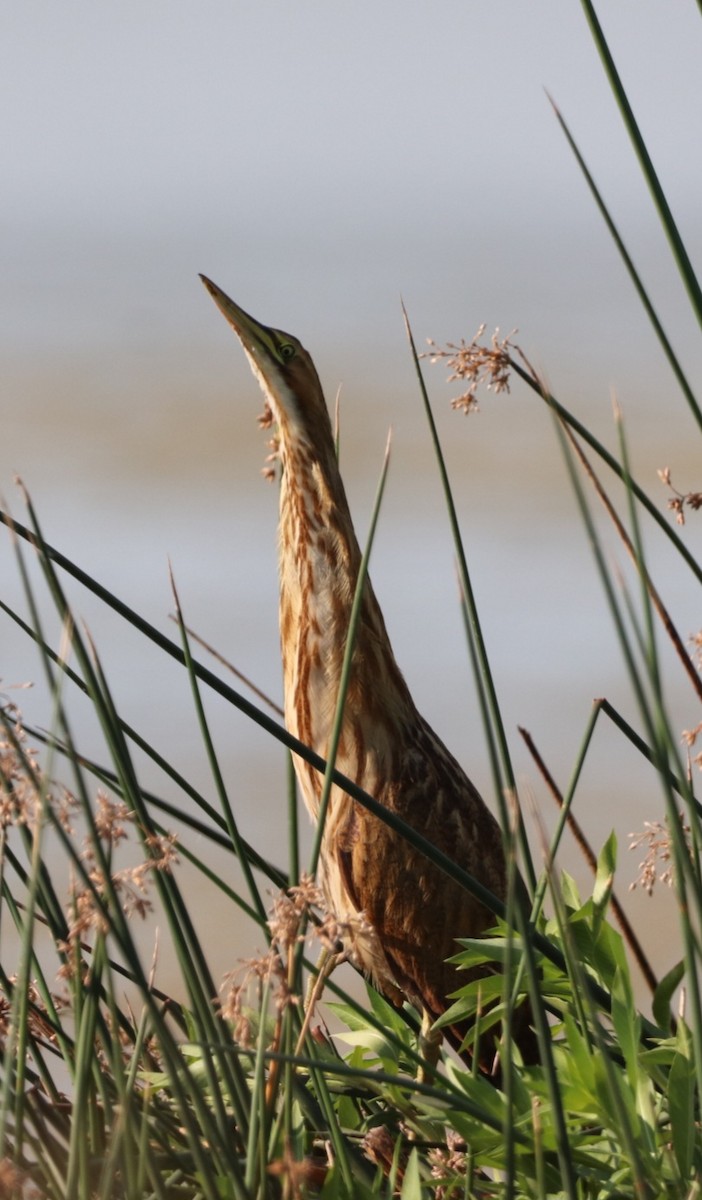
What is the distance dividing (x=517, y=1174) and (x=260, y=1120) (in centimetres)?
25

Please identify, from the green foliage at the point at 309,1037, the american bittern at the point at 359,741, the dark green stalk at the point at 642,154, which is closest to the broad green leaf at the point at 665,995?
the green foliage at the point at 309,1037

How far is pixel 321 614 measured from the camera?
2.21 metres

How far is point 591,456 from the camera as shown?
29.0ft

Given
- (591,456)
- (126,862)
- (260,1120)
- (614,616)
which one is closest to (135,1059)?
(260,1120)

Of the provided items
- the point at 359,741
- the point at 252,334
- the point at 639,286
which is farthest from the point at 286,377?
the point at 639,286

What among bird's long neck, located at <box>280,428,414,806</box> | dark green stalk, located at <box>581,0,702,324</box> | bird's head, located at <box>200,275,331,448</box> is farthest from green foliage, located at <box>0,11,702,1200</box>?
bird's head, located at <box>200,275,331,448</box>

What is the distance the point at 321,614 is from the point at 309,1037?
112 centimetres

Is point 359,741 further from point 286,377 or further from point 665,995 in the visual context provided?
point 665,995

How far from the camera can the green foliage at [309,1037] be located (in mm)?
852

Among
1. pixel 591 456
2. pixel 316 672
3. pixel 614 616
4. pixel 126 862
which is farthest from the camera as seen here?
pixel 591 456

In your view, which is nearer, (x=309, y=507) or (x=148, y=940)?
(x=309, y=507)

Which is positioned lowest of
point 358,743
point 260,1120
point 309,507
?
point 260,1120

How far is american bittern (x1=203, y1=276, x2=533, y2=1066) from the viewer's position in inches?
86.0

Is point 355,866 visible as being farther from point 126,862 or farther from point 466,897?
point 126,862
